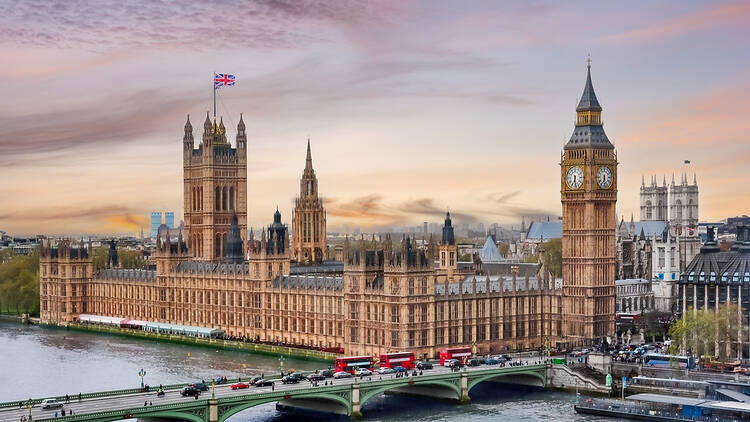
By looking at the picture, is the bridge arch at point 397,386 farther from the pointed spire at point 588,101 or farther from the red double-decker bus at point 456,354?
the pointed spire at point 588,101

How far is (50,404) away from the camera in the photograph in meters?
86.1

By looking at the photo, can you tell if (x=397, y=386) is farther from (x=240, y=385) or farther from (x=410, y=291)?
(x=410, y=291)

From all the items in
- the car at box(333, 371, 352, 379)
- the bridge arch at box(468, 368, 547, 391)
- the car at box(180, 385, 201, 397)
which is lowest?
the bridge arch at box(468, 368, 547, 391)

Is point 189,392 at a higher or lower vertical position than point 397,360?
higher

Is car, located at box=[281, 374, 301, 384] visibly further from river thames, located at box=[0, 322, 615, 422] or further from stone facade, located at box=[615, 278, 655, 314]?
stone facade, located at box=[615, 278, 655, 314]

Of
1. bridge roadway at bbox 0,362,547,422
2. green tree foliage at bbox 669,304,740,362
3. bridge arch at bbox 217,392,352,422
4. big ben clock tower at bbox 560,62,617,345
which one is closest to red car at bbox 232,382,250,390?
bridge roadway at bbox 0,362,547,422

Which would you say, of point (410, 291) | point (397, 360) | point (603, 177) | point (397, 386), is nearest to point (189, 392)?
point (397, 386)

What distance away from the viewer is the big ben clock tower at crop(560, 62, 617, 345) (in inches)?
5074

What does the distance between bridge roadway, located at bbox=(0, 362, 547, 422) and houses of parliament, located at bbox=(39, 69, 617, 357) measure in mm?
12429

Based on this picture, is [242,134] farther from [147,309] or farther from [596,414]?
[596,414]

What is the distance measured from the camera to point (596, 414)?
9744 cm

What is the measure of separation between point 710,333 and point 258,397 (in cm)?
4594

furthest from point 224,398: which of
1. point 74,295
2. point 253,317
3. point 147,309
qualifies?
point 74,295

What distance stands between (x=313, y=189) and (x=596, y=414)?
8490 centimetres
